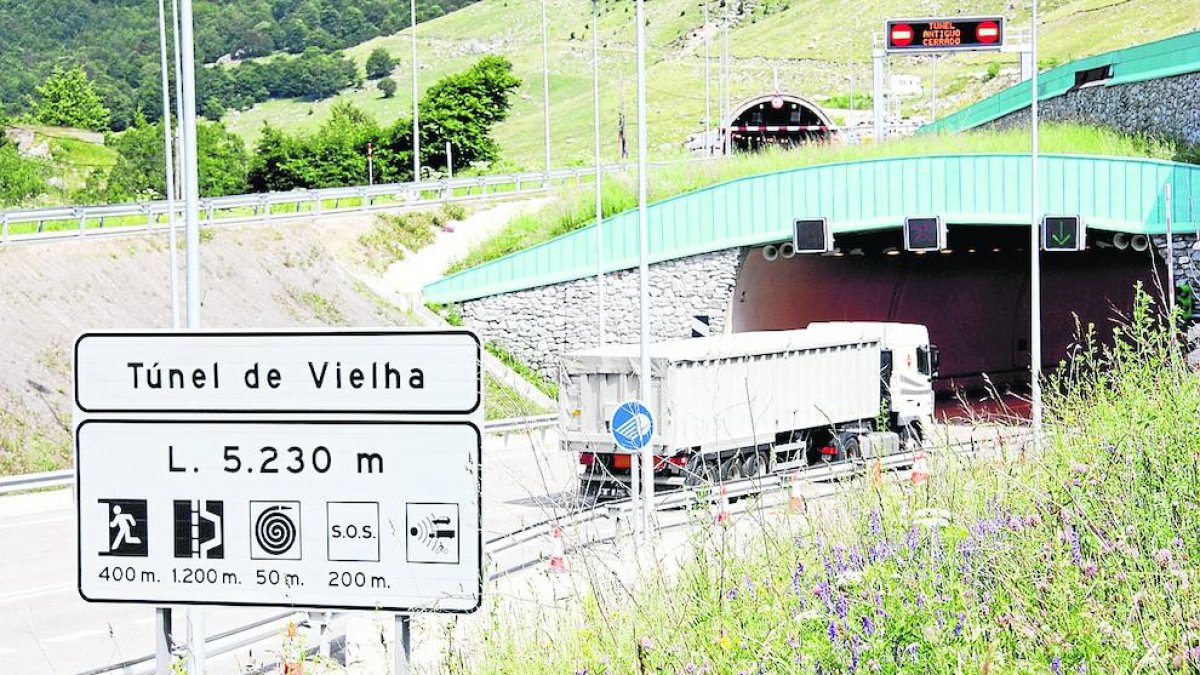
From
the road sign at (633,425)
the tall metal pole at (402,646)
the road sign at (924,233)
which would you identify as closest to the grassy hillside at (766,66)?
the road sign at (924,233)

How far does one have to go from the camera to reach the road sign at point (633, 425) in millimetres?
20391

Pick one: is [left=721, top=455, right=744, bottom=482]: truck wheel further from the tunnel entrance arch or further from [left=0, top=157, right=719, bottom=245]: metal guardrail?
the tunnel entrance arch

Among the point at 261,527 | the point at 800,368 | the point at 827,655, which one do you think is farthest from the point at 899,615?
the point at 800,368

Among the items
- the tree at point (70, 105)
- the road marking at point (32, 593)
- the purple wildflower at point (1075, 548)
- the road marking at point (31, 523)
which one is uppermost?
the tree at point (70, 105)

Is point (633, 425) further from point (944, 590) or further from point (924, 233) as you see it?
point (924, 233)

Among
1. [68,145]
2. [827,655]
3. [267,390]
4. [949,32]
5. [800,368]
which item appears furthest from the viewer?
[68,145]

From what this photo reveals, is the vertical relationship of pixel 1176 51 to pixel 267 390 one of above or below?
above

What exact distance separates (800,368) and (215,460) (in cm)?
2478

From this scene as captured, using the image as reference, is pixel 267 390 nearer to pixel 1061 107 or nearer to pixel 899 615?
pixel 899 615

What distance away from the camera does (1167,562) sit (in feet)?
20.3

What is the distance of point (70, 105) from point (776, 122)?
Answer: 78.8 metres

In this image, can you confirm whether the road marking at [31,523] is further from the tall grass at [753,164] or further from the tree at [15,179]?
the tree at [15,179]

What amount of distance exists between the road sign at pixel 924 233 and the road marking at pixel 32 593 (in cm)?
2596

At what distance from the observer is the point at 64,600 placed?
1877 centimetres
